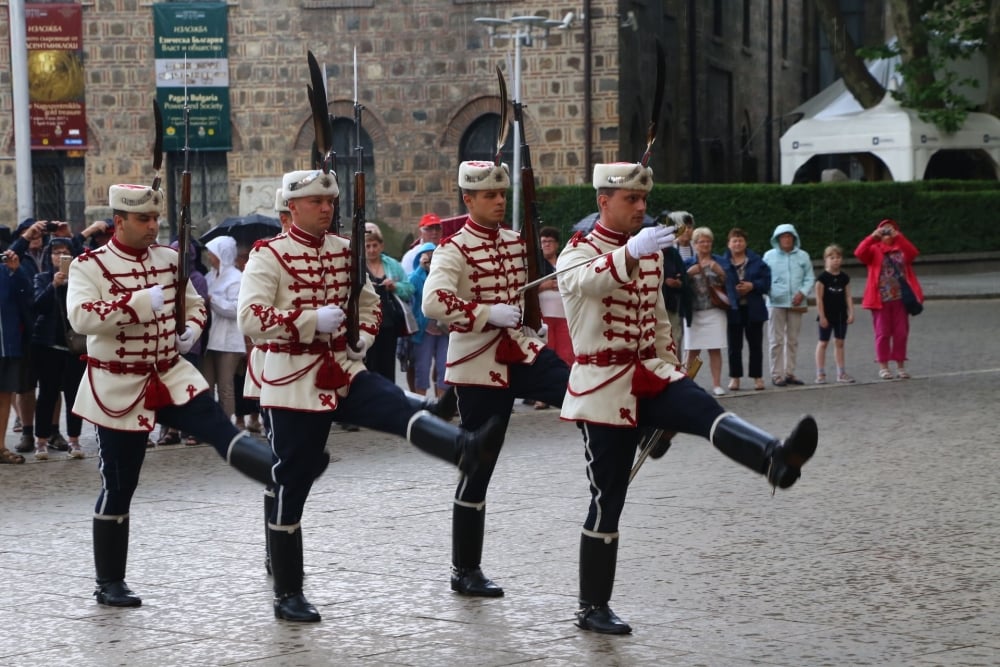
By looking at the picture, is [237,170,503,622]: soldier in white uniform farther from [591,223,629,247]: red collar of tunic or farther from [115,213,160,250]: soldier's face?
[591,223,629,247]: red collar of tunic

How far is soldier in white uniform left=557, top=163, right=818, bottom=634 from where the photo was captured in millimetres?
7074

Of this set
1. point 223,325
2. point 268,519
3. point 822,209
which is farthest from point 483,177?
point 822,209

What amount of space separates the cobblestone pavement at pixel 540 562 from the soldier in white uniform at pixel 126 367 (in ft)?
1.37

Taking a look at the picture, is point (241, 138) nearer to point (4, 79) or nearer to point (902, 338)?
point (4, 79)

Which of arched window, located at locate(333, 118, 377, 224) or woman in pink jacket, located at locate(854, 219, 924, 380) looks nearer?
woman in pink jacket, located at locate(854, 219, 924, 380)

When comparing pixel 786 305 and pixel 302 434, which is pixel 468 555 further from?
pixel 786 305

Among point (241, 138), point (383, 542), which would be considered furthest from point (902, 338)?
point (241, 138)

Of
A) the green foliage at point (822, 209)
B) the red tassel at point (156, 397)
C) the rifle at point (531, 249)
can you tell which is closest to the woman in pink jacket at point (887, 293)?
the rifle at point (531, 249)

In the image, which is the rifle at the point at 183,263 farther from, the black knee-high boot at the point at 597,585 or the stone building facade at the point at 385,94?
the stone building facade at the point at 385,94

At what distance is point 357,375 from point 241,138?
2694cm

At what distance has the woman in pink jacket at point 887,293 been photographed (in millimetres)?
17859

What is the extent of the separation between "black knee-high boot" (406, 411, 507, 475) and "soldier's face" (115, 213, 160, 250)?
5.57 ft

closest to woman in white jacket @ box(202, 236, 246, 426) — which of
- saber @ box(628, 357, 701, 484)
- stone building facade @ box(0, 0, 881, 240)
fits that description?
saber @ box(628, 357, 701, 484)

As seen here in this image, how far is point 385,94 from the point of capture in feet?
110
